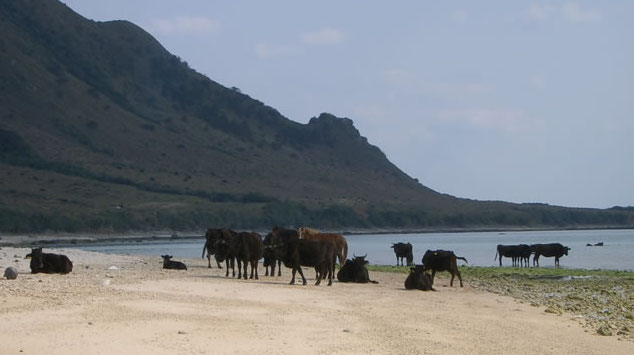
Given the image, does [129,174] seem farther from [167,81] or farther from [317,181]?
[167,81]

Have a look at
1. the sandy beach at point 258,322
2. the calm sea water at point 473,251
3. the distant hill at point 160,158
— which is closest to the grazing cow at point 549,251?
the calm sea water at point 473,251

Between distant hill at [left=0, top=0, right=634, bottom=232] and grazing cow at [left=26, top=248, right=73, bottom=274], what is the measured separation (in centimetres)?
8555

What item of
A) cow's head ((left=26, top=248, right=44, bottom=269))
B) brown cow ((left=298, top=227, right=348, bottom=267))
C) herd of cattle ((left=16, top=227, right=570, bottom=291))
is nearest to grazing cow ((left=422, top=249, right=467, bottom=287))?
herd of cattle ((left=16, top=227, right=570, bottom=291))

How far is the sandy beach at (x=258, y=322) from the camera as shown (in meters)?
12.4

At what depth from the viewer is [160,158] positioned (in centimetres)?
14938

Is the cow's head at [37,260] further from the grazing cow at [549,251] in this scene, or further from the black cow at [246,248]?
the grazing cow at [549,251]

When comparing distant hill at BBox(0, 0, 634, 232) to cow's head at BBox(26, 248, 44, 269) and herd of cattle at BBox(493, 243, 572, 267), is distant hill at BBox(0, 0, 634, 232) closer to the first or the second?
herd of cattle at BBox(493, 243, 572, 267)

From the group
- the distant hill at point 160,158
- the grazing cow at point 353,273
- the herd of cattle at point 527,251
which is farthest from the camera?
the distant hill at point 160,158

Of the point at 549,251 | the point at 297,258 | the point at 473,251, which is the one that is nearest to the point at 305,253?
the point at 297,258

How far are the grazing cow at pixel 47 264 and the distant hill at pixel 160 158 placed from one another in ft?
281

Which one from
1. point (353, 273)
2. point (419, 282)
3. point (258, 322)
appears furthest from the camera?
point (353, 273)

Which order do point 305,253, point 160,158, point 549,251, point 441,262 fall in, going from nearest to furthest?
point 305,253
point 441,262
point 549,251
point 160,158

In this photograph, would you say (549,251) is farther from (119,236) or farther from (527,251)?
(119,236)

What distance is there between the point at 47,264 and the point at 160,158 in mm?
126853
